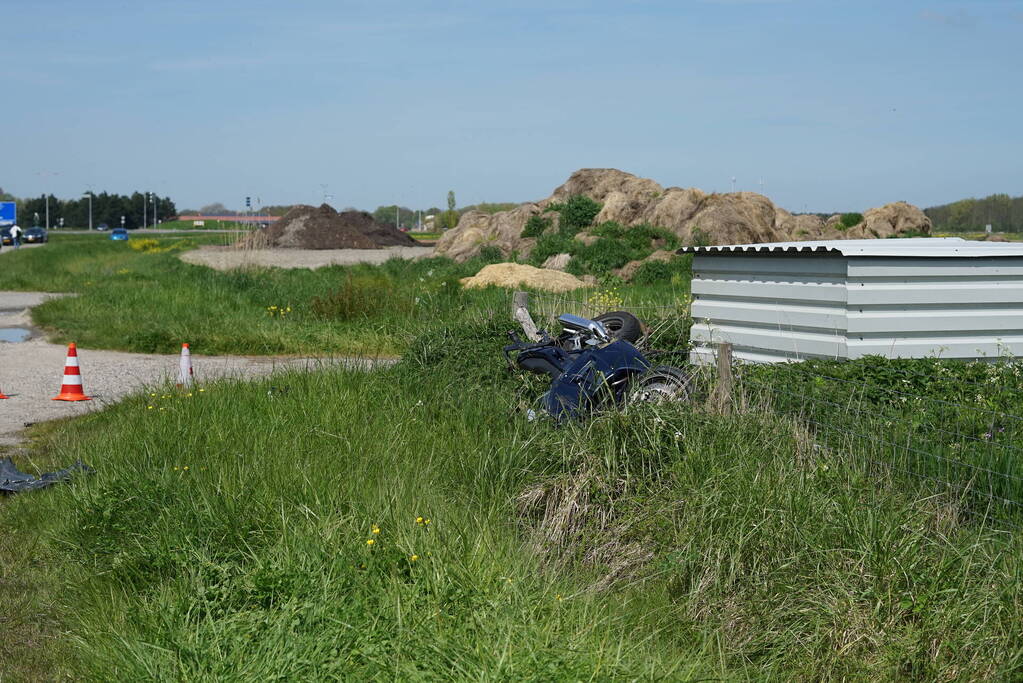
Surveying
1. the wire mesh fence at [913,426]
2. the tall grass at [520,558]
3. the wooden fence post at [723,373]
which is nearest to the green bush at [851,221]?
the wire mesh fence at [913,426]

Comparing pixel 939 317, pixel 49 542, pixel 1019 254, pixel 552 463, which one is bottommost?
pixel 49 542

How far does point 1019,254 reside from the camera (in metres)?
9.48

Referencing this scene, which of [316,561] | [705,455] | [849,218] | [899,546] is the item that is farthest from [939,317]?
[849,218]

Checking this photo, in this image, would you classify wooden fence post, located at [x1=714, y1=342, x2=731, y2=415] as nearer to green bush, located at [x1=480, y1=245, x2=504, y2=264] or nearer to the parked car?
green bush, located at [x1=480, y1=245, x2=504, y2=264]

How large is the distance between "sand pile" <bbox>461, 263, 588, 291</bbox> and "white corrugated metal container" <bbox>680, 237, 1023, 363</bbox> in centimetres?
1167

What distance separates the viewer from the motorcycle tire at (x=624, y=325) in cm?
1125

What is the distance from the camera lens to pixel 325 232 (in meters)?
52.3

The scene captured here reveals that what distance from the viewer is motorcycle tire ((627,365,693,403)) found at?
278 inches

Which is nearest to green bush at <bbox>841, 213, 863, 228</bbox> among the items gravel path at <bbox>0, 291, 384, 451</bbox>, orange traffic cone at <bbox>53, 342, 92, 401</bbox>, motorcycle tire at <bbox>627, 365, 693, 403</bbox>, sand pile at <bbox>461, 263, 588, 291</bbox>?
sand pile at <bbox>461, 263, 588, 291</bbox>

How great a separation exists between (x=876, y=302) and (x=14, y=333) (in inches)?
594

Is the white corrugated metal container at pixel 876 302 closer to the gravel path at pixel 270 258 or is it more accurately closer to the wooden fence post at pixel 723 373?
the wooden fence post at pixel 723 373

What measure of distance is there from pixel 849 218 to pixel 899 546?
110ft

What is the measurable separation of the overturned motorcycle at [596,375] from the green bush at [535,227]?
24047mm

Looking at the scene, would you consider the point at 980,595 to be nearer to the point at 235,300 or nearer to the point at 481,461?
the point at 481,461
